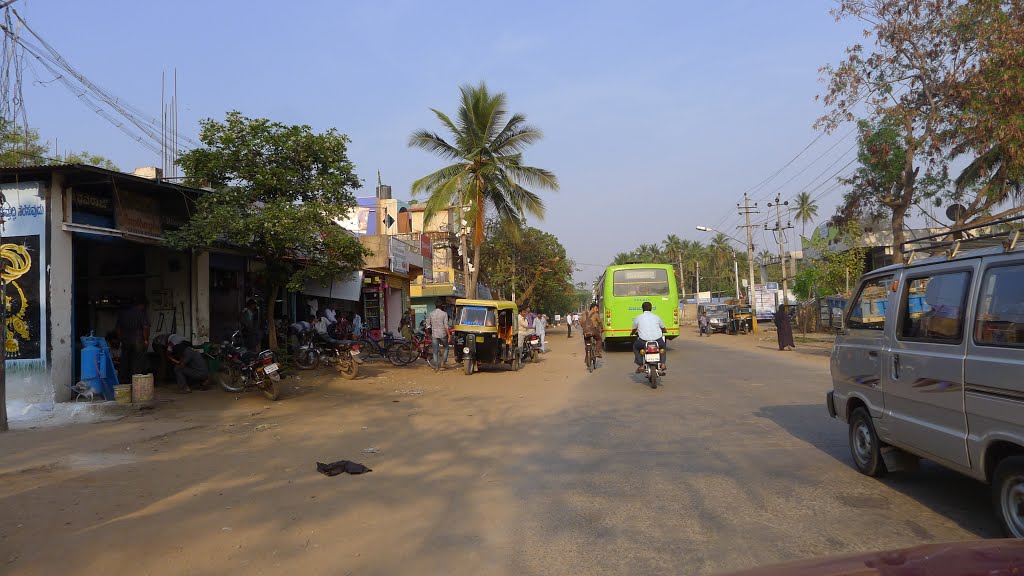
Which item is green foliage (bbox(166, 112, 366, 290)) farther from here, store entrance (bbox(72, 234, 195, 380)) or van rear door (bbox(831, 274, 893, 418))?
van rear door (bbox(831, 274, 893, 418))

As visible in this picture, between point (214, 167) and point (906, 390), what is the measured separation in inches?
461

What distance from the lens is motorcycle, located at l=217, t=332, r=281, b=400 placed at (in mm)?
12117

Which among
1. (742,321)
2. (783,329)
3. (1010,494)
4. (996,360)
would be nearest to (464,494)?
Answer: (1010,494)

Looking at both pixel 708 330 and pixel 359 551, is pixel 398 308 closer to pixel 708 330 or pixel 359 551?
pixel 708 330

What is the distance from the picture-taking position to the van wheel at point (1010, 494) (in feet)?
13.3

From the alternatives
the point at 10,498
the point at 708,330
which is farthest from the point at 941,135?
the point at 708,330

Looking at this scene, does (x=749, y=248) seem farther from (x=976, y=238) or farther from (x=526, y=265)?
(x=976, y=238)

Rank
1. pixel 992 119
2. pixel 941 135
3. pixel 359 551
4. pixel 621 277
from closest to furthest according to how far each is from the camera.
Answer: pixel 359 551 < pixel 992 119 < pixel 941 135 < pixel 621 277

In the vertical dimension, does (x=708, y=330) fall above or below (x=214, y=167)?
below

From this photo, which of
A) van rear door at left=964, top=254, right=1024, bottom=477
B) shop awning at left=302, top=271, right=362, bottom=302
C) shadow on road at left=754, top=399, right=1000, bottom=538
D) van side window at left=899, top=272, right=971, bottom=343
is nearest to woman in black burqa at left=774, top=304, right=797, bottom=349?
shop awning at left=302, top=271, right=362, bottom=302

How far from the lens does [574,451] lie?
7.79 metres

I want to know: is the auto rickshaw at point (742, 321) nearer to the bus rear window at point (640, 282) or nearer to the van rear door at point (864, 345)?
the bus rear window at point (640, 282)

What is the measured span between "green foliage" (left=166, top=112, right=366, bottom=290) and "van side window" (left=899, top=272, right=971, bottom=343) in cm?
992

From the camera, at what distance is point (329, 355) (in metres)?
17.1
